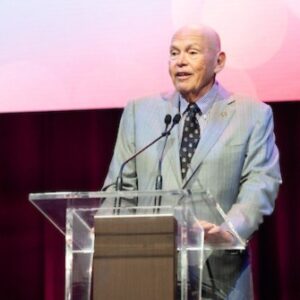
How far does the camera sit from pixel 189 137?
95.9 inches

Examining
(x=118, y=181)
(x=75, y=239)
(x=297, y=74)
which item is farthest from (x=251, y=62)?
(x=75, y=239)

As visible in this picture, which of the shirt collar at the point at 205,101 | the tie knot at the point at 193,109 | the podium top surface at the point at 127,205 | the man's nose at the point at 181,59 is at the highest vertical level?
the man's nose at the point at 181,59

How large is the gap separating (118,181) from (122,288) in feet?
1.23

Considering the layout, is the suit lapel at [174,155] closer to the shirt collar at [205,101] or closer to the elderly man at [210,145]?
the elderly man at [210,145]

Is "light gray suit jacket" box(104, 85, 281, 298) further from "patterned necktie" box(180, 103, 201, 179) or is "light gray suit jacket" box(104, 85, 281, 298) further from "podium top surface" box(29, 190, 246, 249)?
"podium top surface" box(29, 190, 246, 249)

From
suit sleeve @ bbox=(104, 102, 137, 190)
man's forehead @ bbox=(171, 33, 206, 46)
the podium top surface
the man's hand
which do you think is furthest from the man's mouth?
the man's hand

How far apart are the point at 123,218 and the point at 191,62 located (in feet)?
2.77

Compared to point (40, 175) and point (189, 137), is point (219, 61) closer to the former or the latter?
point (189, 137)

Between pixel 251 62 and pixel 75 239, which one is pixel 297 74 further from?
pixel 75 239

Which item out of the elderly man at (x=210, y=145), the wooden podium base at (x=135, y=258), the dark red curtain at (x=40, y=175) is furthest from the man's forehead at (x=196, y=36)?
the dark red curtain at (x=40, y=175)

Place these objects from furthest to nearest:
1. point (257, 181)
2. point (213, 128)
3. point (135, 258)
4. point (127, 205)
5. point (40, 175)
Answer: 1. point (40, 175)
2. point (213, 128)
3. point (257, 181)
4. point (127, 205)
5. point (135, 258)

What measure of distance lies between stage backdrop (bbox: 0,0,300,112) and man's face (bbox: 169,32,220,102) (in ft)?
2.54

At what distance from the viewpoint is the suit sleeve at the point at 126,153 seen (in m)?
2.43

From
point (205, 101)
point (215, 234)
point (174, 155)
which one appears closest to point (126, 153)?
point (174, 155)
